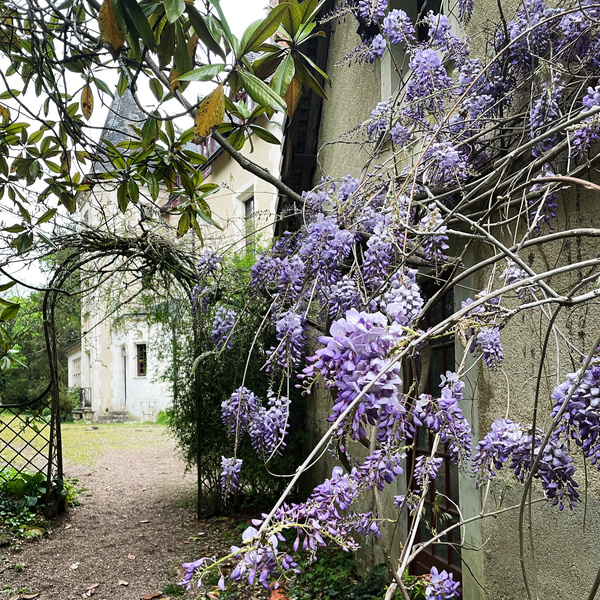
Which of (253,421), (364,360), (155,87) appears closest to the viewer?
(364,360)

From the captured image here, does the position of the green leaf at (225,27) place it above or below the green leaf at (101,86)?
below

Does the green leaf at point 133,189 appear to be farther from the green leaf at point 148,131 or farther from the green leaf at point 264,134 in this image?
the green leaf at point 264,134

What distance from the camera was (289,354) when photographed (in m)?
2.44

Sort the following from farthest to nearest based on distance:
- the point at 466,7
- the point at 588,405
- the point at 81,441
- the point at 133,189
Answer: the point at 81,441, the point at 466,7, the point at 133,189, the point at 588,405

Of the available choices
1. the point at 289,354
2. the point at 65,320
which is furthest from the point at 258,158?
the point at 289,354

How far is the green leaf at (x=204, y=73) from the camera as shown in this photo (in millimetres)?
1455

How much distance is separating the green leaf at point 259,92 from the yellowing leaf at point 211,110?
78 millimetres

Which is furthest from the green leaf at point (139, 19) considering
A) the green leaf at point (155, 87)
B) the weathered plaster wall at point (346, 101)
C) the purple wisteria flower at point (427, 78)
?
the weathered plaster wall at point (346, 101)

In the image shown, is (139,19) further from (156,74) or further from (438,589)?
(438,589)

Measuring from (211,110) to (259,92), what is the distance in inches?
6.1

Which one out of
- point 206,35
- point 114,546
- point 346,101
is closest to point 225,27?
point 206,35

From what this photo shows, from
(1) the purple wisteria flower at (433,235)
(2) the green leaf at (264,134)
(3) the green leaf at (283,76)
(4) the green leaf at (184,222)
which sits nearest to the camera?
(3) the green leaf at (283,76)

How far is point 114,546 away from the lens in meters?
5.17

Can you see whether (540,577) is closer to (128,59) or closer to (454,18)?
(128,59)
